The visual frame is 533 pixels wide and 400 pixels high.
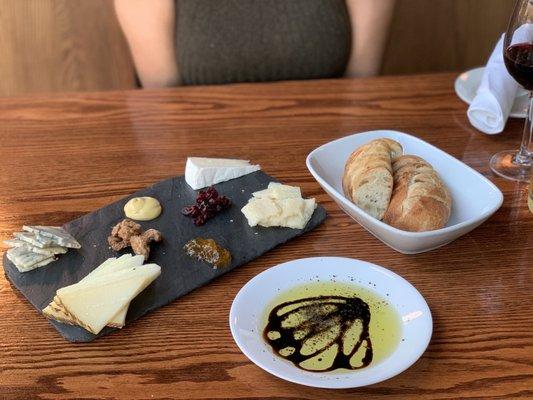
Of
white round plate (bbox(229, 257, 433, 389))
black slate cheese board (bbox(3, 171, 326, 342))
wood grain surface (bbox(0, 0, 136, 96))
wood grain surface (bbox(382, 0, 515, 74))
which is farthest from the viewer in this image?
wood grain surface (bbox(382, 0, 515, 74))

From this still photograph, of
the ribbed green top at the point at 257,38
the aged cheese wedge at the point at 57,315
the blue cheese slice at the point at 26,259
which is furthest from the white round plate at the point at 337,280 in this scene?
the ribbed green top at the point at 257,38

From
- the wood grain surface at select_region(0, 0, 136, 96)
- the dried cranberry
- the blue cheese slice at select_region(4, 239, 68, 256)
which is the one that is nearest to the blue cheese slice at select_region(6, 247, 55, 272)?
the blue cheese slice at select_region(4, 239, 68, 256)

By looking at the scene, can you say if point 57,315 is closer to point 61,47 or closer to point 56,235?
point 56,235

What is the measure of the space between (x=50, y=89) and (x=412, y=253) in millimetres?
1780

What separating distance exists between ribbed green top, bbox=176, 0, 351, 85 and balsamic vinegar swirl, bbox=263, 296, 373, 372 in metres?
1.11

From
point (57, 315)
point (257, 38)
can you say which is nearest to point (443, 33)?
point (257, 38)

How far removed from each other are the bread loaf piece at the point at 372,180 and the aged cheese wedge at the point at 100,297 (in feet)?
1.15

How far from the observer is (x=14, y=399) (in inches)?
28.8

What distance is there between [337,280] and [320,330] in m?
0.10

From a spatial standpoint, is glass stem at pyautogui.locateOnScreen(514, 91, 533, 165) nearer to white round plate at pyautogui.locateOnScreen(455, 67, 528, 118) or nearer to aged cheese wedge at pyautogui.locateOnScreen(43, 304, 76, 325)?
white round plate at pyautogui.locateOnScreen(455, 67, 528, 118)

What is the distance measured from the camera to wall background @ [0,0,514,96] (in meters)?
2.22

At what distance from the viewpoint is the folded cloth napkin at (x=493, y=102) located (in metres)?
1.26

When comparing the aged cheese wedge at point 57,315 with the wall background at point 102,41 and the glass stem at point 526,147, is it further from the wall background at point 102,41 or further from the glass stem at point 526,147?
the wall background at point 102,41

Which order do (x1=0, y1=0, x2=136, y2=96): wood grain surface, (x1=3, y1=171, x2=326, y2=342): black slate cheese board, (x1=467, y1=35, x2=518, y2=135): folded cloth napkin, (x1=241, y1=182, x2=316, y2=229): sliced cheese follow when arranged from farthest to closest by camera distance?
(x1=0, y1=0, x2=136, y2=96): wood grain surface, (x1=467, y1=35, x2=518, y2=135): folded cloth napkin, (x1=241, y1=182, x2=316, y2=229): sliced cheese, (x1=3, y1=171, x2=326, y2=342): black slate cheese board
